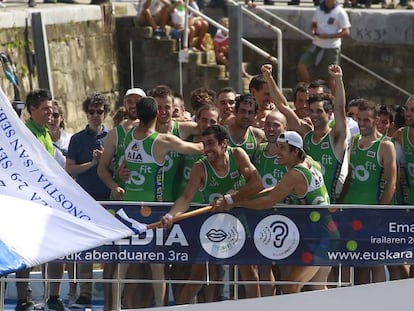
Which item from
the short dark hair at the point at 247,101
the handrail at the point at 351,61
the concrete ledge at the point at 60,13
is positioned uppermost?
the short dark hair at the point at 247,101

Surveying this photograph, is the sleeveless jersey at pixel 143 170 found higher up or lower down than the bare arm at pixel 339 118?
lower down

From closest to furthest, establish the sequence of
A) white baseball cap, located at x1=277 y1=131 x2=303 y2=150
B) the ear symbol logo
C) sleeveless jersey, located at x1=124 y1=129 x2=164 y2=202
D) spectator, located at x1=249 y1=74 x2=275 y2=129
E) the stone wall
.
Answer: white baseball cap, located at x1=277 y1=131 x2=303 y2=150, the ear symbol logo, sleeveless jersey, located at x1=124 y1=129 x2=164 y2=202, spectator, located at x1=249 y1=74 x2=275 y2=129, the stone wall

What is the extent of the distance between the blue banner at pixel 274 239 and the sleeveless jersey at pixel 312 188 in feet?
0.29

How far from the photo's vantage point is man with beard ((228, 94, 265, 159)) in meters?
10.6

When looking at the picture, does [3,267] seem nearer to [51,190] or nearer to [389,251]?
[51,190]

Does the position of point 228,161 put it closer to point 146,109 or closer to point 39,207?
point 146,109

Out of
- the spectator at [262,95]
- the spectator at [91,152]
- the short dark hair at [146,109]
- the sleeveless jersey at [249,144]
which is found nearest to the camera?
the short dark hair at [146,109]

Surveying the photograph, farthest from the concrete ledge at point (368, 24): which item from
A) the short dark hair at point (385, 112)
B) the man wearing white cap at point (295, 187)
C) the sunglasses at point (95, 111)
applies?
the man wearing white cap at point (295, 187)

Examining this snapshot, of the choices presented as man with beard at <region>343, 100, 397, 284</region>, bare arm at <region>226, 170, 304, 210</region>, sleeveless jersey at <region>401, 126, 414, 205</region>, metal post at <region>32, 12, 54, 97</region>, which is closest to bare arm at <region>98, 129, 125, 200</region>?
bare arm at <region>226, 170, 304, 210</region>

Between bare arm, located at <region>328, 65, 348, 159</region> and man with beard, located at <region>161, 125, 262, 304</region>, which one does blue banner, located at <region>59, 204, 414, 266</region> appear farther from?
bare arm, located at <region>328, 65, 348, 159</region>

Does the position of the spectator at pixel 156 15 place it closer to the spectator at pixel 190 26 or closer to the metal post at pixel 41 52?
the spectator at pixel 190 26

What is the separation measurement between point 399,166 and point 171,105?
1759 mm

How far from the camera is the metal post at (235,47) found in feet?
64.6

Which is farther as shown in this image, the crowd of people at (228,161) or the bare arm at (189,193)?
the crowd of people at (228,161)
